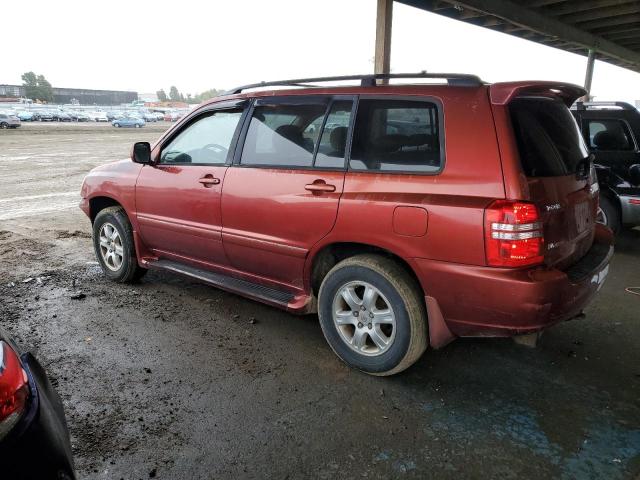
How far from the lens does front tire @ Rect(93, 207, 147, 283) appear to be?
4605 millimetres

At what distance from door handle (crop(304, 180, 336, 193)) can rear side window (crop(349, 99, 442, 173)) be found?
0.19 metres

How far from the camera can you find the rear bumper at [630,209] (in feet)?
19.4

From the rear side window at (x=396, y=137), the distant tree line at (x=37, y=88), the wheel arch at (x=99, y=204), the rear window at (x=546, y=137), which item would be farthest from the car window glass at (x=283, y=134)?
the distant tree line at (x=37, y=88)

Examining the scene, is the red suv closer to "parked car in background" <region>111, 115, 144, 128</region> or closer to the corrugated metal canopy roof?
the corrugated metal canopy roof

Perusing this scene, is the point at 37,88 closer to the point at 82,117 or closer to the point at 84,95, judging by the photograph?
the point at 84,95

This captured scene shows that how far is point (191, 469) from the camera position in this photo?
2.31 meters

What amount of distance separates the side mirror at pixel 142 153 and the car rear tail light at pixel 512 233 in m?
3.03

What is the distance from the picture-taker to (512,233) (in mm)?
2490

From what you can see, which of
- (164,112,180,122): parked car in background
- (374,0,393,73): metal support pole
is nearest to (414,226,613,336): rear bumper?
(374,0,393,73): metal support pole

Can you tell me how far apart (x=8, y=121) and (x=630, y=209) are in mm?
41890

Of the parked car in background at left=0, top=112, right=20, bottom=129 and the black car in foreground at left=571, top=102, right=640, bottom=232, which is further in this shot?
the parked car in background at left=0, top=112, right=20, bottom=129

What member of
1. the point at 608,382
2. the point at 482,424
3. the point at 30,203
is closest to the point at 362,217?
the point at 482,424

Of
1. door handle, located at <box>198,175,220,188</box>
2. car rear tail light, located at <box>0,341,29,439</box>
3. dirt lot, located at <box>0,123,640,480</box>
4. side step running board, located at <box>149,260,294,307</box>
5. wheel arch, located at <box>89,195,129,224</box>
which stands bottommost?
dirt lot, located at <box>0,123,640,480</box>

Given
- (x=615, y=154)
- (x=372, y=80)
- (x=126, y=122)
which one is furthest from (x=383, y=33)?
(x=126, y=122)
